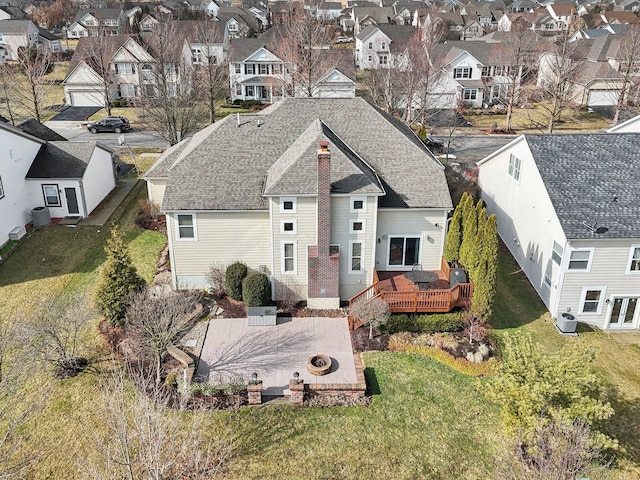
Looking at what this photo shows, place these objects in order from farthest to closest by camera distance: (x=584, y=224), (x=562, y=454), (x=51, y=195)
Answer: (x=51, y=195)
(x=584, y=224)
(x=562, y=454)

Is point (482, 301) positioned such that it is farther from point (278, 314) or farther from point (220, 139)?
point (220, 139)

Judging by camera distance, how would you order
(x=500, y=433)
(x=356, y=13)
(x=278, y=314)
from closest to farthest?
(x=500, y=433), (x=278, y=314), (x=356, y=13)

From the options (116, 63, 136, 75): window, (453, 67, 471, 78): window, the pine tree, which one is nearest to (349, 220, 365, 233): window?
the pine tree

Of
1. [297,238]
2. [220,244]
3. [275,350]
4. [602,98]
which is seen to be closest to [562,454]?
[275,350]

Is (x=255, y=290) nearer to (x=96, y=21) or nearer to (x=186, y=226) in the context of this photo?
(x=186, y=226)

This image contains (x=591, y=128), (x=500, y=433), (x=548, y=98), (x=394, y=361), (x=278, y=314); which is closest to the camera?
(x=500, y=433)

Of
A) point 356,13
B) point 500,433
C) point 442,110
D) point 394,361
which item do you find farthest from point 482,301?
point 356,13

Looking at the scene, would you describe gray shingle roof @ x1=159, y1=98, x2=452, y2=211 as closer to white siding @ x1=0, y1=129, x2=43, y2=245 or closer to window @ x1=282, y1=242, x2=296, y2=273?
window @ x1=282, y1=242, x2=296, y2=273
